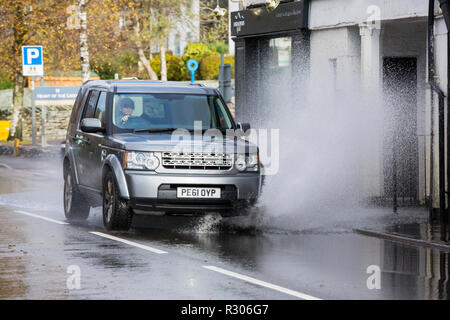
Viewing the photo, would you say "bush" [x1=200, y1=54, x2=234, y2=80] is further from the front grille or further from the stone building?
the front grille

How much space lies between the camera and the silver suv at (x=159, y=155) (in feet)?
44.9

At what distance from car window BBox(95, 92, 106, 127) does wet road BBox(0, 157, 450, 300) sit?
1.48 m

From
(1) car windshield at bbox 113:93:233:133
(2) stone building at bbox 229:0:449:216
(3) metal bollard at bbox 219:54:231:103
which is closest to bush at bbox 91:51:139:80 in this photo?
(3) metal bollard at bbox 219:54:231:103

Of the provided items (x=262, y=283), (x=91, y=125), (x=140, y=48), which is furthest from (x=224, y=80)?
(x=140, y=48)

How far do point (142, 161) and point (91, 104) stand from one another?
8.22 feet

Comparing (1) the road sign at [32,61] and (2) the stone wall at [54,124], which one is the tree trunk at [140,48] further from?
(1) the road sign at [32,61]

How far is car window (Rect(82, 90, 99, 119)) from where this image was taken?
15758 millimetres

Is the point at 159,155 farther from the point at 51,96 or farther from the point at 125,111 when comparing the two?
the point at 51,96

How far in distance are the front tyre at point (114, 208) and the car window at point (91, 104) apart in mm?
1742

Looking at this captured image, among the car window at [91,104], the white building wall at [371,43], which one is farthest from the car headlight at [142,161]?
the white building wall at [371,43]

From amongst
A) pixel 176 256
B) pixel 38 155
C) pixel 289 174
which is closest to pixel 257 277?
pixel 176 256

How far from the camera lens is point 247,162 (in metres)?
14.1

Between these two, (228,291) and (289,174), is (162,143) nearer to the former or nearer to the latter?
(289,174)

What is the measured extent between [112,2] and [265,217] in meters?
33.3
